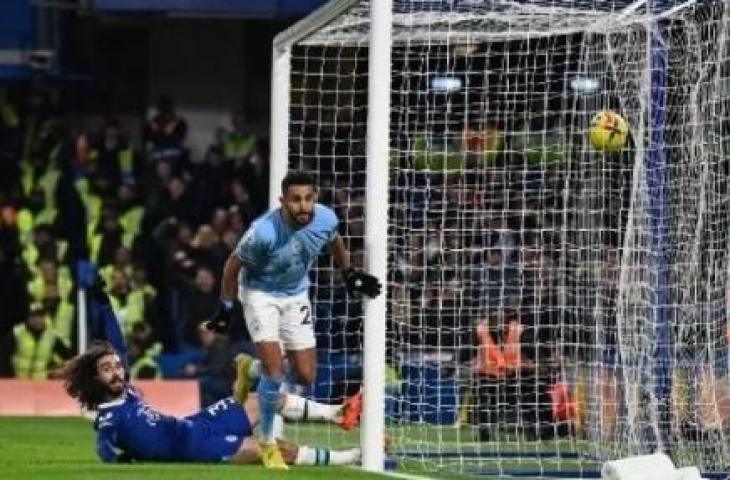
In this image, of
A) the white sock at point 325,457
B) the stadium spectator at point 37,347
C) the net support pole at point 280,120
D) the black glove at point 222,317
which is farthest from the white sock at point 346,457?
the stadium spectator at point 37,347

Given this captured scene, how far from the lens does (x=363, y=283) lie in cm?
1500

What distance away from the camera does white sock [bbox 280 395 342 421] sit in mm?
15336

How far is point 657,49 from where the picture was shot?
667 inches

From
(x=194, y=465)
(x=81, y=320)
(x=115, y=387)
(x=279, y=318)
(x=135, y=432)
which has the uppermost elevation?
(x=279, y=318)

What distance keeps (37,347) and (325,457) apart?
10699 millimetres

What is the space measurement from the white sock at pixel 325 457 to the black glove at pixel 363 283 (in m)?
1.02

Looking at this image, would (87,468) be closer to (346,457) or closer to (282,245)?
(346,457)

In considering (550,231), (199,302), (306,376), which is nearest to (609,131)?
(550,231)

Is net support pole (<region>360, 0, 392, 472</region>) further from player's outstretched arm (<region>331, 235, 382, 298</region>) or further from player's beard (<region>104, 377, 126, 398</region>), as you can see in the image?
player's beard (<region>104, 377, 126, 398</region>)

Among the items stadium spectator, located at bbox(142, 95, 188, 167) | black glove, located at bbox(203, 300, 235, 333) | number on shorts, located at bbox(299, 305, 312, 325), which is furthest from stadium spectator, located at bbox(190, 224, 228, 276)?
black glove, located at bbox(203, 300, 235, 333)

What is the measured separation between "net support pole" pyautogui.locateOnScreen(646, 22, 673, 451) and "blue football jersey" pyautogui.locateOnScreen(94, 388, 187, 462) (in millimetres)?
3117

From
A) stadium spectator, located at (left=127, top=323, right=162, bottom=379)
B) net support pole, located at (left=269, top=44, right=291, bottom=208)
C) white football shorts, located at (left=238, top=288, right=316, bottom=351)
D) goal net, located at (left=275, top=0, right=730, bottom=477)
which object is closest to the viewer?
white football shorts, located at (left=238, top=288, right=316, bottom=351)

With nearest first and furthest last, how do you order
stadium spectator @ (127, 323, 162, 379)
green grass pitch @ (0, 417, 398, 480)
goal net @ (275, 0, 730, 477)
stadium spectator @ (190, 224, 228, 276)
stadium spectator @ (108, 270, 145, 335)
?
green grass pitch @ (0, 417, 398, 480) < goal net @ (275, 0, 730, 477) < stadium spectator @ (127, 323, 162, 379) < stadium spectator @ (108, 270, 145, 335) < stadium spectator @ (190, 224, 228, 276)

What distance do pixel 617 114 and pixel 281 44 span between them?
2.39 meters
